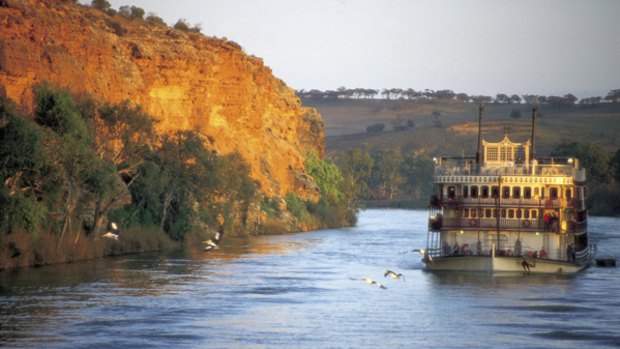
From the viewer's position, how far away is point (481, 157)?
55406 mm

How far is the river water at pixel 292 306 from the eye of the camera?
116ft

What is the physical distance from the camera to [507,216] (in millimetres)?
51469

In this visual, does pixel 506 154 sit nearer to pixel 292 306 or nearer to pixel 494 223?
pixel 494 223

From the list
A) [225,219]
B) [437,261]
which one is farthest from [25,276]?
[225,219]

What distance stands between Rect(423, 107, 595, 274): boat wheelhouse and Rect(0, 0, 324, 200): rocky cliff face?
76.3ft

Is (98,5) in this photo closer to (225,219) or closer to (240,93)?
(240,93)

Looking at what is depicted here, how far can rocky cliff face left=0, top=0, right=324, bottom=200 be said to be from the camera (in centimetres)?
6153

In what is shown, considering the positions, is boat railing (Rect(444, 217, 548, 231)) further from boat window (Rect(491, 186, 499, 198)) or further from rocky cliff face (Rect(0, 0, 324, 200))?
rocky cliff face (Rect(0, 0, 324, 200))

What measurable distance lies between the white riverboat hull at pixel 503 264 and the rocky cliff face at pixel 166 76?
941 inches

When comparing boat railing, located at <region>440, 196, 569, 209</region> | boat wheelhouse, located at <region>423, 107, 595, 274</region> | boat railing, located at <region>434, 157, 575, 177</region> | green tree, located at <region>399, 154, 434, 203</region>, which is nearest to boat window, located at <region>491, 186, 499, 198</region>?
boat wheelhouse, located at <region>423, 107, 595, 274</region>

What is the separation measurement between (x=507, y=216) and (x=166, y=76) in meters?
37.9

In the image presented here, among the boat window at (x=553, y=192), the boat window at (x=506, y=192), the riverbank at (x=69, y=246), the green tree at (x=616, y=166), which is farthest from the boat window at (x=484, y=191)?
the green tree at (x=616, y=166)

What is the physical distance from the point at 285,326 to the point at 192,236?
32980 millimetres

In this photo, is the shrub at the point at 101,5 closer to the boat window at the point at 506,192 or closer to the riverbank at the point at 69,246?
the riverbank at the point at 69,246
